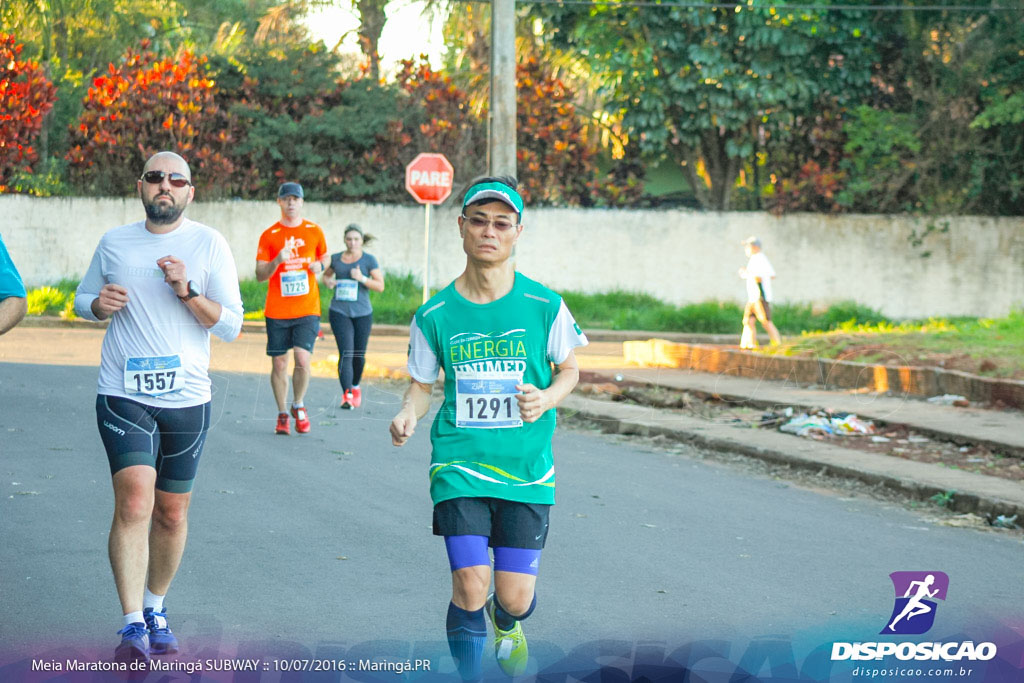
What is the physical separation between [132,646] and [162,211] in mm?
1698

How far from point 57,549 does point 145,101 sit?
22433mm

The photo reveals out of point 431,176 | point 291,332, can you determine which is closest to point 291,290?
point 291,332

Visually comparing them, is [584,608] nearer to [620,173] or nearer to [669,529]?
[669,529]

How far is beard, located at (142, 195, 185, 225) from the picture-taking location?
17.2ft

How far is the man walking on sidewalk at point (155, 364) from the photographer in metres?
5.03

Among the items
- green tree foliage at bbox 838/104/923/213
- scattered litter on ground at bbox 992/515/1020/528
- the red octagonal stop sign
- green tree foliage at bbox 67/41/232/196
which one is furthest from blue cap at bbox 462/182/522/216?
green tree foliage at bbox 838/104/923/213

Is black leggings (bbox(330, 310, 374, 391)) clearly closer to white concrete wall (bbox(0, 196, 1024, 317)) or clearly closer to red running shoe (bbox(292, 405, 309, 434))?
red running shoe (bbox(292, 405, 309, 434))

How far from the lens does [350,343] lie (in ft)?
42.3

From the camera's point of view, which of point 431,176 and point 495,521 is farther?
point 431,176

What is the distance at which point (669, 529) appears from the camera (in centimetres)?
794

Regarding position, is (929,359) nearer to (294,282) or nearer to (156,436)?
(294,282)

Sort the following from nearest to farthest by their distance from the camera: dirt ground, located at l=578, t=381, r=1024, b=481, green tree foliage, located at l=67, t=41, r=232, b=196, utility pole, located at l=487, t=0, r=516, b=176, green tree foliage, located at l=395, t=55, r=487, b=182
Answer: dirt ground, located at l=578, t=381, r=1024, b=481 < utility pole, located at l=487, t=0, r=516, b=176 < green tree foliage, located at l=67, t=41, r=232, b=196 < green tree foliage, located at l=395, t=55, r=487, b=182

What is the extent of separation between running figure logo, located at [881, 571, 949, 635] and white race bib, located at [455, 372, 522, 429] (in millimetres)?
2196

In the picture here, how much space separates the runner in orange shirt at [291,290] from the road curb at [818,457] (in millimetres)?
3295
